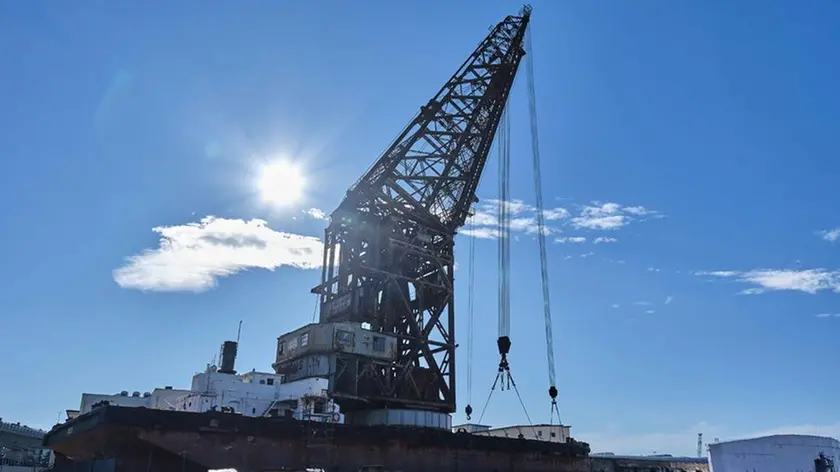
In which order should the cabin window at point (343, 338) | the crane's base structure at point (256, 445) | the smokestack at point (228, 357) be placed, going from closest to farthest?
1. the crane's base structure at point (256, 445)
2. the cabin window at point (343, 338)
3. the smokestack at point (228, 357)

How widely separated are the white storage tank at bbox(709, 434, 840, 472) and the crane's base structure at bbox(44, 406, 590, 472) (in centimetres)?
3489

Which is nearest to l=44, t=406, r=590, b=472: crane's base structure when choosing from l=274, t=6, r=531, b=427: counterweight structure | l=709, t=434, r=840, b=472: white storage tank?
l=274, t=6, r=531, b=427: counterweight structure

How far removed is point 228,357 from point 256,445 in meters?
24.9

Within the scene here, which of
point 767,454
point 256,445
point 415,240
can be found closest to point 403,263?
point 415,240

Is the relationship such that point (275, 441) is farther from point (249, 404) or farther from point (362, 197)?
point (362, 197)

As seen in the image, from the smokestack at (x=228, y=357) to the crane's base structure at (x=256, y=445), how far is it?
15492 millimetres

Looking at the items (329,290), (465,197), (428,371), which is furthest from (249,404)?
(465,197)

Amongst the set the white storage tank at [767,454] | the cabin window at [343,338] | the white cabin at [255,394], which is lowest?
the white storage tank at [767,454]

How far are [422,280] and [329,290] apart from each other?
7.72 m

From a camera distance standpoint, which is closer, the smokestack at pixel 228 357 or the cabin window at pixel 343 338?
the cabin window at pixel 343 338

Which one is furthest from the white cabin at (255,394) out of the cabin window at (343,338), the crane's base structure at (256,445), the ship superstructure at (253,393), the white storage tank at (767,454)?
the white storage tank at (767,454)

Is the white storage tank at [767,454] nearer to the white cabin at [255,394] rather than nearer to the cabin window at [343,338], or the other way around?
the white cabin at [255,394]

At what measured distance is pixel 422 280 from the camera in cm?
4681

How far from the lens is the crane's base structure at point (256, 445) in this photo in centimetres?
2395
